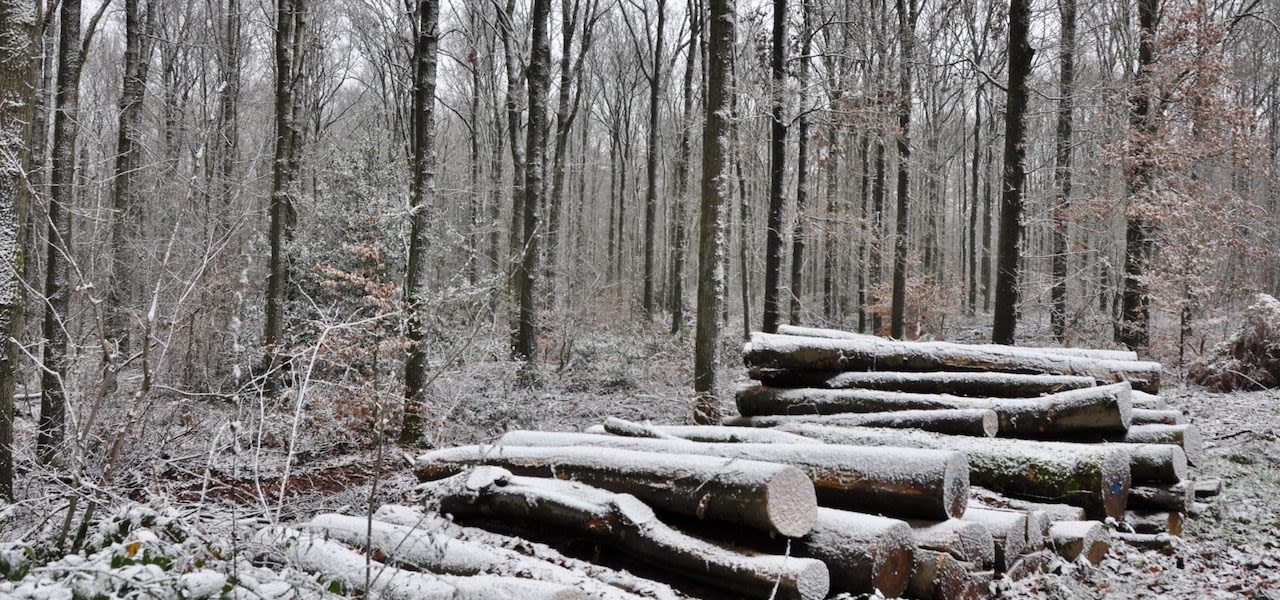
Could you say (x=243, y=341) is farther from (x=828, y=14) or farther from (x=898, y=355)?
(x=828, y=14)

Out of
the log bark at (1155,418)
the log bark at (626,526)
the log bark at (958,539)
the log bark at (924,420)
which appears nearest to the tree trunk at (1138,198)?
the log bark at (1155,418)

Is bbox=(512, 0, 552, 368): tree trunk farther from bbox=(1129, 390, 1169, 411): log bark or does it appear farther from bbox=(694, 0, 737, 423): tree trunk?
bbox=(1129, 390, 1169, 411): log bark

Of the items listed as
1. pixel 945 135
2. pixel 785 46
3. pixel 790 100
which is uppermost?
pixel 945 135

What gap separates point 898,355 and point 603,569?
15.3 feet

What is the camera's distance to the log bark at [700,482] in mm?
4410

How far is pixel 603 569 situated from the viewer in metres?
4.57

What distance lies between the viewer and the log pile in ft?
13.9

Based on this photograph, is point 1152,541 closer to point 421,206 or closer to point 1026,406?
point 1026,406

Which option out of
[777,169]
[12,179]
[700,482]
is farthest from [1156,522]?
[777,169]

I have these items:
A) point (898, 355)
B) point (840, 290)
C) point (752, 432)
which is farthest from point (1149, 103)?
point (840, 290)

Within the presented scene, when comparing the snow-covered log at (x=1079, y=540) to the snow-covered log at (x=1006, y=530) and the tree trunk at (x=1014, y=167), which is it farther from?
the tree trunk at (x=1014, y=167)

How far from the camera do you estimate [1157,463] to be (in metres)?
6.26

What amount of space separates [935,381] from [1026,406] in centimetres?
103

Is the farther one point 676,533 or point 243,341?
point 243,341
